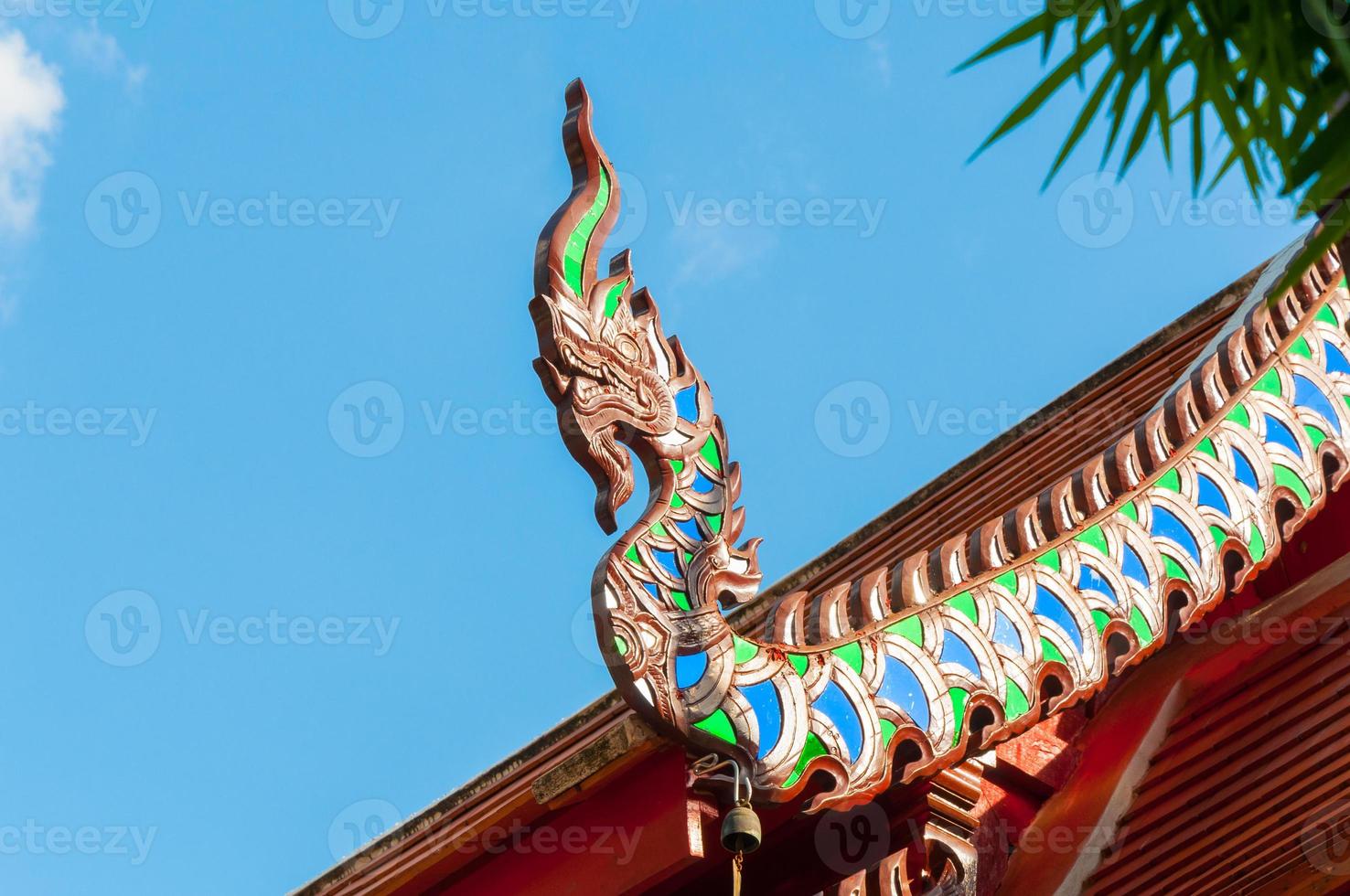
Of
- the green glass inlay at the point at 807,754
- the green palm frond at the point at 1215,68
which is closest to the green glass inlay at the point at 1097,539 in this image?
the green glass inlay at the point at 807,754

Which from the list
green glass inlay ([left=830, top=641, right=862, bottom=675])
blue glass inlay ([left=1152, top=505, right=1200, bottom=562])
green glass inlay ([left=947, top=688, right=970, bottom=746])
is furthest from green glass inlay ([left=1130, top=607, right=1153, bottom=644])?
green glass inlay ([left=830, top=641, right=862, bottom=675])

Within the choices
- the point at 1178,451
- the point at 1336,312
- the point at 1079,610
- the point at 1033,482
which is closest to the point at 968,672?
the point at 1079,610

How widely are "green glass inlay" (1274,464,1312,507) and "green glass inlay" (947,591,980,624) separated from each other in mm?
1603

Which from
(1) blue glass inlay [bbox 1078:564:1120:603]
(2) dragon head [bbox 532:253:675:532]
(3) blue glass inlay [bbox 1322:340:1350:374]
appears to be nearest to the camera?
(2) dragon head [bbox 532:253:675:532]

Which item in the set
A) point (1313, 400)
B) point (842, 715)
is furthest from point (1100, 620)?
point (1313, 400)

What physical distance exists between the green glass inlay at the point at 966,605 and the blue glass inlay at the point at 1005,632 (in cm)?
6

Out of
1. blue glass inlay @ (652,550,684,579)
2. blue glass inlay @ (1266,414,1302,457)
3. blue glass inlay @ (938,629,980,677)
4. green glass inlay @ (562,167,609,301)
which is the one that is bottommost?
blue glass inlay @ (938,629,980,677)

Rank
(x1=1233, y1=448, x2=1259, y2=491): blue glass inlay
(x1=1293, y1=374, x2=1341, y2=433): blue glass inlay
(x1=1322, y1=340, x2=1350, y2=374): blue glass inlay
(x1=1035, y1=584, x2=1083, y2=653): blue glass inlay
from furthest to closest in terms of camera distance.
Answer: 1. (x1=1322, y1=340, x2=1350, y2=374): blue glass inlay
2. (x1=1293, y1=374, x2=1341, y2=433): blue glass inlay
3. (x1=1233, y1=448, x2=1259, y2=491): blue glass inlay
4. (x1=1035, y1=584, x2=1083, y2=653): blue glass inlay

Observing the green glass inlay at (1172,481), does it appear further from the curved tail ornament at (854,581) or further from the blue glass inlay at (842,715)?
the blue glass inlay at (842,715)

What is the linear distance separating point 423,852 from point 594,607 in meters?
1.64

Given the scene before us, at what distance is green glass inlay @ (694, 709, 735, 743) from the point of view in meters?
5.60

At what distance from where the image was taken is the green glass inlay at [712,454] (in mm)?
6258

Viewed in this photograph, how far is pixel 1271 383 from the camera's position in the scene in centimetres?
746

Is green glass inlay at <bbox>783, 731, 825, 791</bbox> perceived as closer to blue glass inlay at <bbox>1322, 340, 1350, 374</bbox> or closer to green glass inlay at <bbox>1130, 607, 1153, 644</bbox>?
green glass inlay at <bbox>1130, 607, 1153, 644</bbox>
